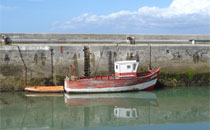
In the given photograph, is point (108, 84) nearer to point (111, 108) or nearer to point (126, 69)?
point (126, 69)

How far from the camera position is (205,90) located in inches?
545

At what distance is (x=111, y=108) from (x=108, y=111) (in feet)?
1.16

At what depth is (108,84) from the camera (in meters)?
13.0

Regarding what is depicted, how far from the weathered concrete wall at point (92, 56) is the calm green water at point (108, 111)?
110 centimetres

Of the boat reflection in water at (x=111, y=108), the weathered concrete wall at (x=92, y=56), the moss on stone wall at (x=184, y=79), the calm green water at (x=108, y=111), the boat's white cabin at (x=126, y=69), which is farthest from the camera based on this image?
the moss on stone wall at (x=184, y=79)

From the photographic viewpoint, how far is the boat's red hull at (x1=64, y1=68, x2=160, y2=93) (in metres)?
12.9

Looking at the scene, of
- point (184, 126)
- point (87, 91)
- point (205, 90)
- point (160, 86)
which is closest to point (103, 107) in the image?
point (87, 91)

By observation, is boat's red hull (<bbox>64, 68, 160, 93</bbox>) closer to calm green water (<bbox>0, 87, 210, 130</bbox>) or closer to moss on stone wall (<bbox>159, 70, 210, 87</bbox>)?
calm green water (<bbox>0, 87, 210, 130</bbox>)

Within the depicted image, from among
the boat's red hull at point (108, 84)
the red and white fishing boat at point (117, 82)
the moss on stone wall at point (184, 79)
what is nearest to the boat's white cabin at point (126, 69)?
the red and white fishing boat at point (117, 82)

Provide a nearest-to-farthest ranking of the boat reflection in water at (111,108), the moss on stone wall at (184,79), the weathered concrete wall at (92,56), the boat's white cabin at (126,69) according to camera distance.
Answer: the boat reflection in water at (111,108) → the boat's white cabin at (126,69) → the weathered concrete wall at (92,56) → the moss on stone wall at (184,79)

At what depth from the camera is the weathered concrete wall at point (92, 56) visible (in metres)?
13.7

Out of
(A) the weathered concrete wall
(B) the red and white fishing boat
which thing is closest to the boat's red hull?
(B) the red and white fishing boat

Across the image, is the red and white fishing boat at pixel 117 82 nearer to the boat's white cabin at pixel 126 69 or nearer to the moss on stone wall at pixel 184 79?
the boat's white cabin at pixel 126 69

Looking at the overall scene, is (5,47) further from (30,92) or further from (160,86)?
(160,86)
